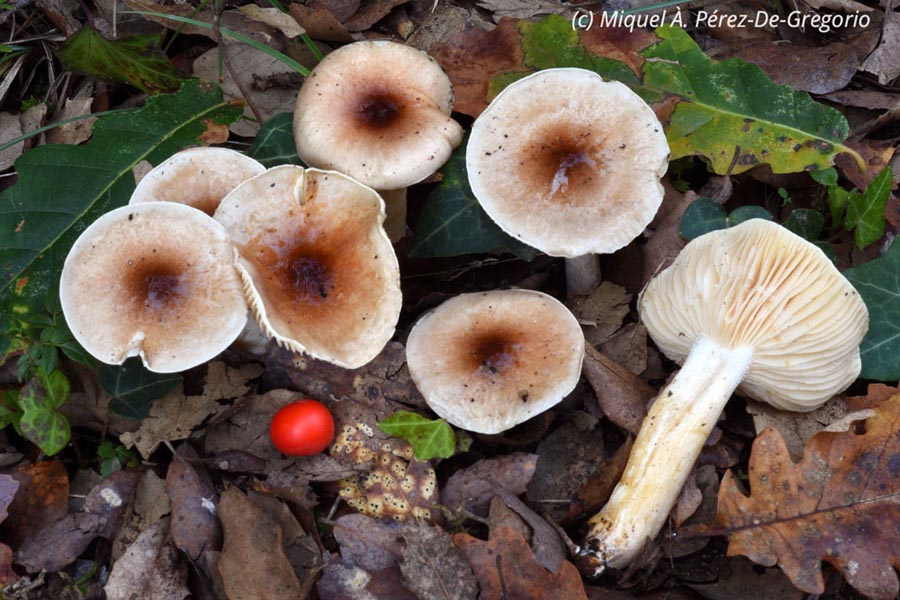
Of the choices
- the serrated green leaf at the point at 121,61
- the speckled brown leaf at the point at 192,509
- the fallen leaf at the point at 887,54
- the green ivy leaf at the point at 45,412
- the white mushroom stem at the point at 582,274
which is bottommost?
the speckled brown leaf at the point at 192,509

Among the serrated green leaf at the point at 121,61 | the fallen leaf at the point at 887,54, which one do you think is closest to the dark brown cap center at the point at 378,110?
the serrated green leaf at the point at 121,61

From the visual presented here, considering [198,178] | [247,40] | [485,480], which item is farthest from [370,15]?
[485,480]

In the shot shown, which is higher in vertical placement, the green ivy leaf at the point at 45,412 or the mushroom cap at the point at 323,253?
the mushroom cap at the point at 323,253

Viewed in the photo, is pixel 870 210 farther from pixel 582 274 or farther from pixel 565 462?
pixel 565 462

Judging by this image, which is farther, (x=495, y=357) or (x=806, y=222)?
(x=806, y=222)

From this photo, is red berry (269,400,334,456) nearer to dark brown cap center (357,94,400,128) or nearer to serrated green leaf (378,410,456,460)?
serrated green leaf (378,410,456,460)

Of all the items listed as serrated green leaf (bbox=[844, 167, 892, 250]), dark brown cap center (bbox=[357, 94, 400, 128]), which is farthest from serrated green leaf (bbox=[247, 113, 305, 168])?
serrated green leaf (bbox=[844, 167, 892, 250])

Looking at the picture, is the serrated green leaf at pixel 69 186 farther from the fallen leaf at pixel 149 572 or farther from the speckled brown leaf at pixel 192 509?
the fallen leaf at pixel 149 572
